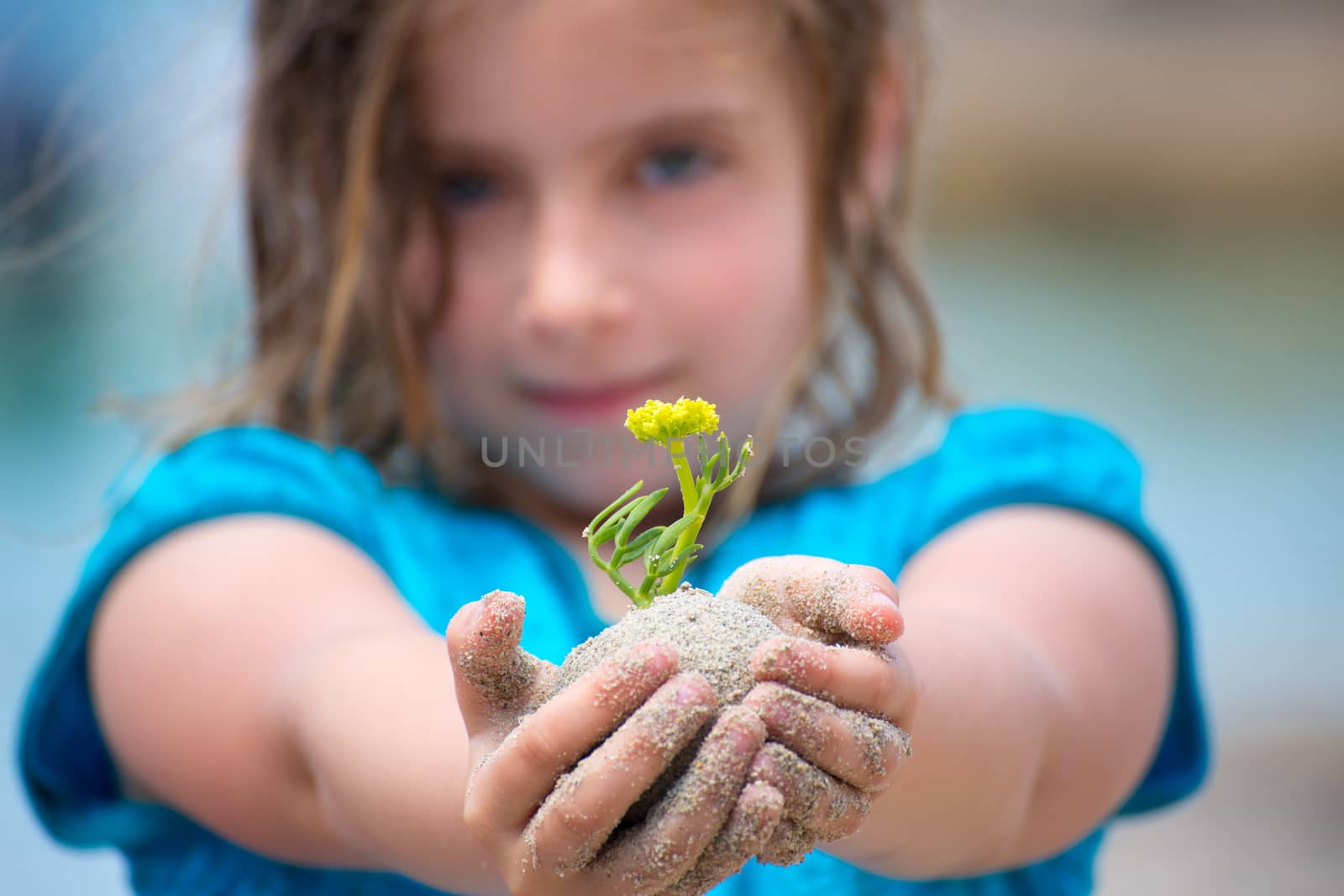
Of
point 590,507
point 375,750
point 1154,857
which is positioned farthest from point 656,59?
point 1154,857

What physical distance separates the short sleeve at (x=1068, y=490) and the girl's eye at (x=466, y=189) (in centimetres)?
32

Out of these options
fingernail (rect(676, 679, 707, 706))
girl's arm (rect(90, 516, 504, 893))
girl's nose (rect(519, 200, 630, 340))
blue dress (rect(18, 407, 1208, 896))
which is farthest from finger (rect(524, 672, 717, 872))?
girl's nose (rect(519, 200, 630, 340))

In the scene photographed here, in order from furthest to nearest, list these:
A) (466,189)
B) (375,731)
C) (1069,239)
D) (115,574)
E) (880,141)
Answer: (1069,239), (880,141), (466,189), (115,574), (375,731)

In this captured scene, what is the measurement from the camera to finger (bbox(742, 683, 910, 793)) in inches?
13.1

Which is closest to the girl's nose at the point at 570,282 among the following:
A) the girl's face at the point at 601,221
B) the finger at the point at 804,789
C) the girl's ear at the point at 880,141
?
the girl's face at the point at 601,221

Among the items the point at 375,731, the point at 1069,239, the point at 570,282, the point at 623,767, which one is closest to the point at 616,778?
the point at 623,767

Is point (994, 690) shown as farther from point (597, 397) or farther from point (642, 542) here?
point (597, 397)

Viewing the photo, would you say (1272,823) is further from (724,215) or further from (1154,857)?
(724,215)

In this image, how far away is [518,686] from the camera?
0.36 metres

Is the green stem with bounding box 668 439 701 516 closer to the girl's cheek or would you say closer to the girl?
the girl

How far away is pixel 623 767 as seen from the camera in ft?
1.05

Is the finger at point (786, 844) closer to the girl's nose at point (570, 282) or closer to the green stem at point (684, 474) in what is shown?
the green stem at point (684, 474)

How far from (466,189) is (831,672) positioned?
55 cm

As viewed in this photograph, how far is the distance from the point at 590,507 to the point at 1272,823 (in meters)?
1.15
